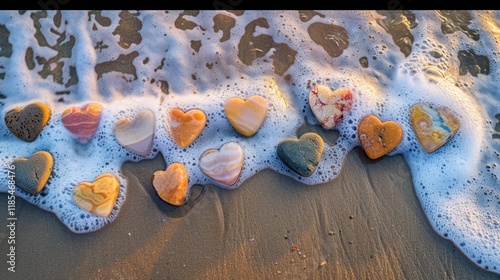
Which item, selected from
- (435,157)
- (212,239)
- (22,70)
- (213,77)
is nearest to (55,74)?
(22,70)

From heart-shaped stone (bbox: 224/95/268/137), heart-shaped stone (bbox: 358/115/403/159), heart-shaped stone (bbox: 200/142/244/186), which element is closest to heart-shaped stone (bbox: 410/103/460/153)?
heart-shaped stone (bbox: 358/115/403/159)

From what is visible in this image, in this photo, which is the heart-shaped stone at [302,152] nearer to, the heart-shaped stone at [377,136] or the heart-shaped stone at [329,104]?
the heart-shaped stone at [329,104]

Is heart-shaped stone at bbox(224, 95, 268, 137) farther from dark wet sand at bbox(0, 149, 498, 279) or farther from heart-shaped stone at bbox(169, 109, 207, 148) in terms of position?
dark wet sand at bbox(0, 149, 498, 279)

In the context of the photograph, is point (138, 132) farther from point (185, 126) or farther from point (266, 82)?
point (266, 82)

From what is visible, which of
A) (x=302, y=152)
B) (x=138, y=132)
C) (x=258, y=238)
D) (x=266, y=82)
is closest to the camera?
(x=258, y=238)

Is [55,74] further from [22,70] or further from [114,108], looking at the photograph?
[114,108]

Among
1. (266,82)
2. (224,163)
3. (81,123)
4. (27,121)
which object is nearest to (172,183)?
(224,163)
